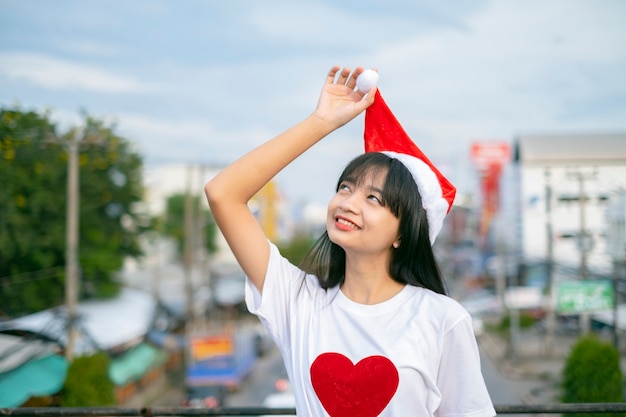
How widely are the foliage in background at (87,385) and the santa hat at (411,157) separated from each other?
839cm

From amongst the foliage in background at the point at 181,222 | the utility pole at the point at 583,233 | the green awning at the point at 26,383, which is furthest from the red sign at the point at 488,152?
the green awning at the point at 26,383

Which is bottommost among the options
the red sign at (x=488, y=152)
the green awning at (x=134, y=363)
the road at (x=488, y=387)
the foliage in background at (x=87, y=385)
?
the road at (x=488, y=387)

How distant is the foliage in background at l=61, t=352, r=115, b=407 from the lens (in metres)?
8.83

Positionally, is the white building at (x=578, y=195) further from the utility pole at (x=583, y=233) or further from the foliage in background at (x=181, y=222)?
the foliage in background at (x=181, y=222)

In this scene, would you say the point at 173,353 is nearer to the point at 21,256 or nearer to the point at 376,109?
the point at 21,256

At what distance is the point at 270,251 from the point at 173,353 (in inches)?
882

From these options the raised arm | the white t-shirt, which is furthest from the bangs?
the white t-shirt

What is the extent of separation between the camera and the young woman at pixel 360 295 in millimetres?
1386

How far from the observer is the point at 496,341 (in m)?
28.1

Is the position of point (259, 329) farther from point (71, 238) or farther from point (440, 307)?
point (440, 307)

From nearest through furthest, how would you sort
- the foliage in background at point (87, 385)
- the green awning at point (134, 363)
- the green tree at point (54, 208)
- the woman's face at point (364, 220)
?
the woman's face at point (364, 220) < the green tree at point (54, 208) < the foliage in background at point (87, 385) < the green awning at point (134, 363)

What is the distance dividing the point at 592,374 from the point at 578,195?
38.8 ft

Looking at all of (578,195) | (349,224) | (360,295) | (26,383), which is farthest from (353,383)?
(578,195)

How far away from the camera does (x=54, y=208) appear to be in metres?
11.0
